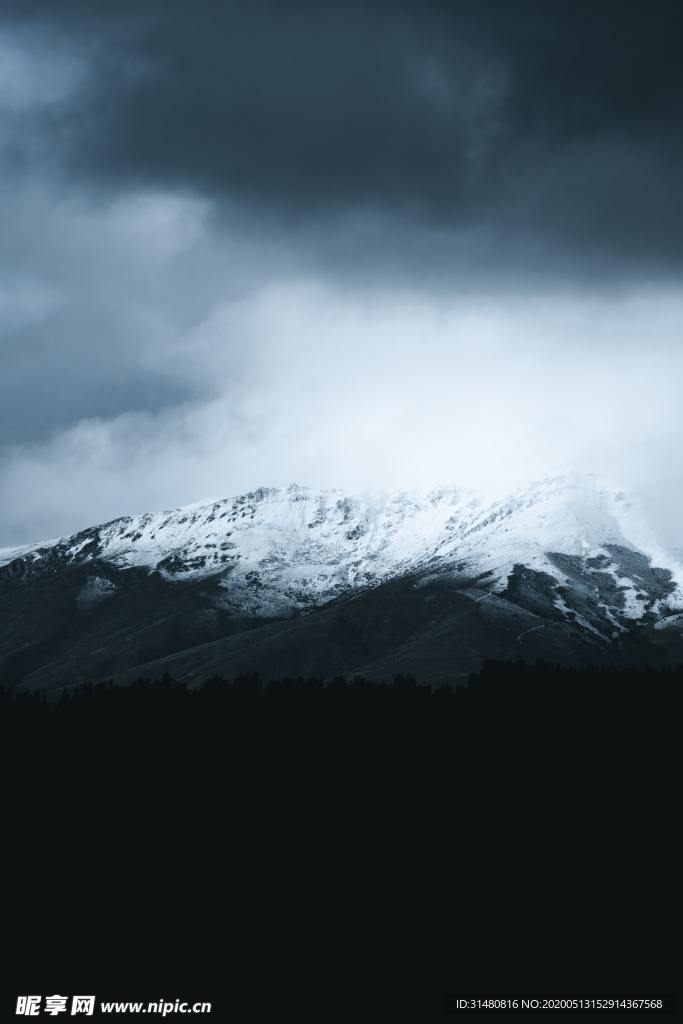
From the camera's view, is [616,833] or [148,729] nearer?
[616,833]

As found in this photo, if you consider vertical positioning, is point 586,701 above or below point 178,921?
above

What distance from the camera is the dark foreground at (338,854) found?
140250 mm

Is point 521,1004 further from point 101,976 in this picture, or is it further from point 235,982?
point 101,976

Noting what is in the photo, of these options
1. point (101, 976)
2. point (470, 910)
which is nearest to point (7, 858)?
point (101, 976)

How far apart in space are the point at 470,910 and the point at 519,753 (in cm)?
3065

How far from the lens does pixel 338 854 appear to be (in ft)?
564

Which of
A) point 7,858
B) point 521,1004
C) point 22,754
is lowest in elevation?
point 521,1004

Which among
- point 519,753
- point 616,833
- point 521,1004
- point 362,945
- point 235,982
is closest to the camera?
point 521,1004

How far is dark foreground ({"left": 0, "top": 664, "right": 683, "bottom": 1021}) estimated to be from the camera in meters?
140

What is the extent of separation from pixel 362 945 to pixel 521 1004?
93.3 ft

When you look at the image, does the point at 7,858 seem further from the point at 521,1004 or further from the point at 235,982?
the point at 521,1004

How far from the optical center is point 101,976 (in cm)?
13400

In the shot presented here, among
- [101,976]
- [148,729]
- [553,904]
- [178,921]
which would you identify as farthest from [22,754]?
[553,904]

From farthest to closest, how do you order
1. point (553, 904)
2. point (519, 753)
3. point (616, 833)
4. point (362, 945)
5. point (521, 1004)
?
point (519, 753) → point (616, 833) → point (553, 904) → point (362, 945) → point (521, 1004)
